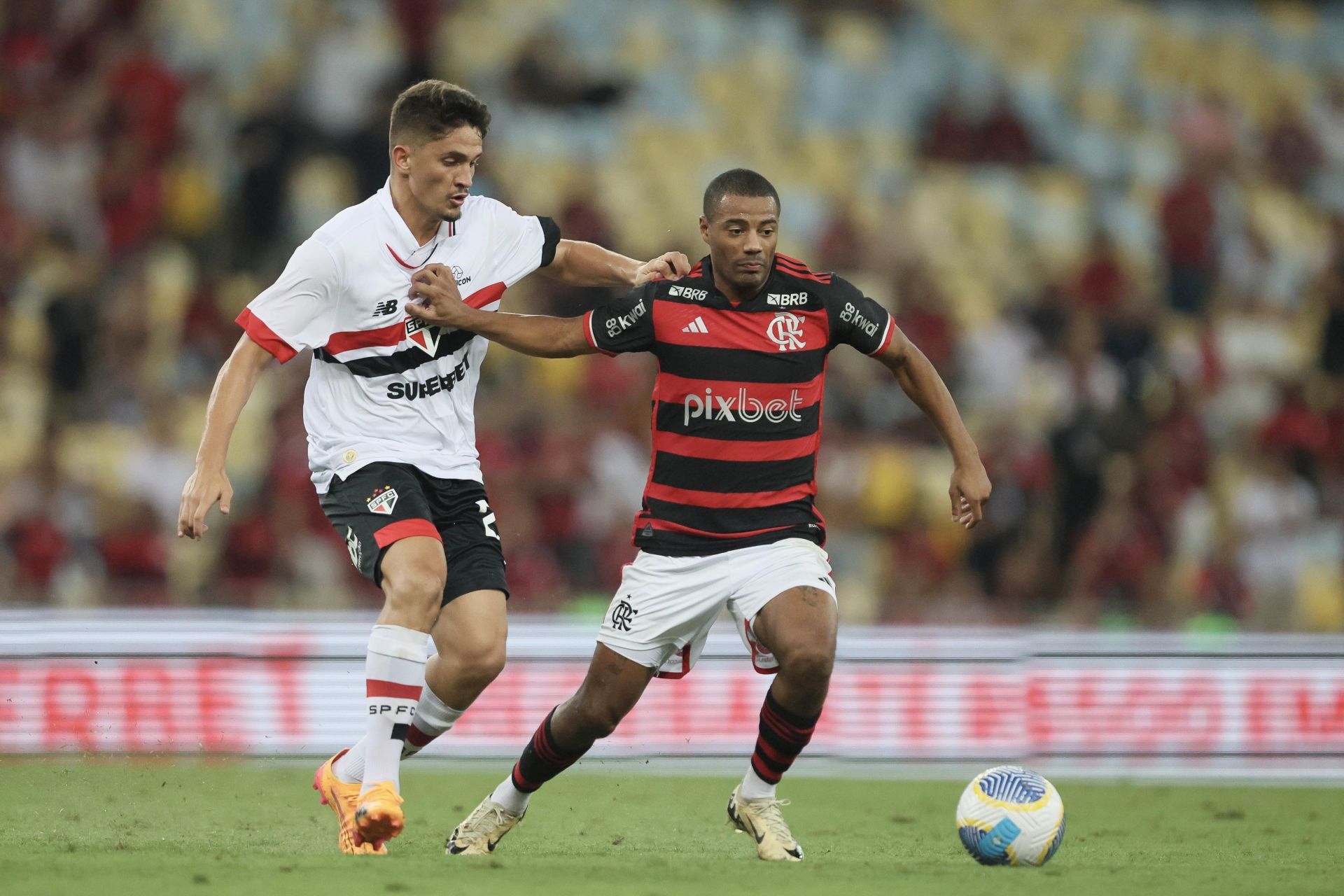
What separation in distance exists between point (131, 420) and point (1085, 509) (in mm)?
6703

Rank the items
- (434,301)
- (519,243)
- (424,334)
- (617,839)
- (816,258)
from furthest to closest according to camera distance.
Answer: (816,258) → (617,839) → (519,243) → (424,334) → (434,301)

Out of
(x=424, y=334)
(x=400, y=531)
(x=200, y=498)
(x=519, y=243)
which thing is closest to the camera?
(x=200, y=498)

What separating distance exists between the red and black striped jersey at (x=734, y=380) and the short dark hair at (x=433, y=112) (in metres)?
0.86

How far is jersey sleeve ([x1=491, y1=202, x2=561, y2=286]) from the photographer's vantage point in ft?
22.0

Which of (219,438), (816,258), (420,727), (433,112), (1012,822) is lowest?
(1012,822)

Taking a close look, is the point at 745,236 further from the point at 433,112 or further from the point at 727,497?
the point at 433,112

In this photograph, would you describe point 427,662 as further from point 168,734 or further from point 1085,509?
point 1085,509

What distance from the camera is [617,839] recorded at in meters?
7.17

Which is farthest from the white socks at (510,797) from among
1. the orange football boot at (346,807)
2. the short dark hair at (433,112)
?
the short dark hair at (433,112)

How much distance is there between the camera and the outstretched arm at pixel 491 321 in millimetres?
6207

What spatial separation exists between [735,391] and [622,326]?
1.60ft

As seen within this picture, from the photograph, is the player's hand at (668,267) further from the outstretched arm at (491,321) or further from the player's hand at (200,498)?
the player's hand at (200,498)

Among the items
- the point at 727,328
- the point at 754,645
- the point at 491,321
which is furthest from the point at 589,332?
the point at 754,645

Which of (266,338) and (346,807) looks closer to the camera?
(266,338)
